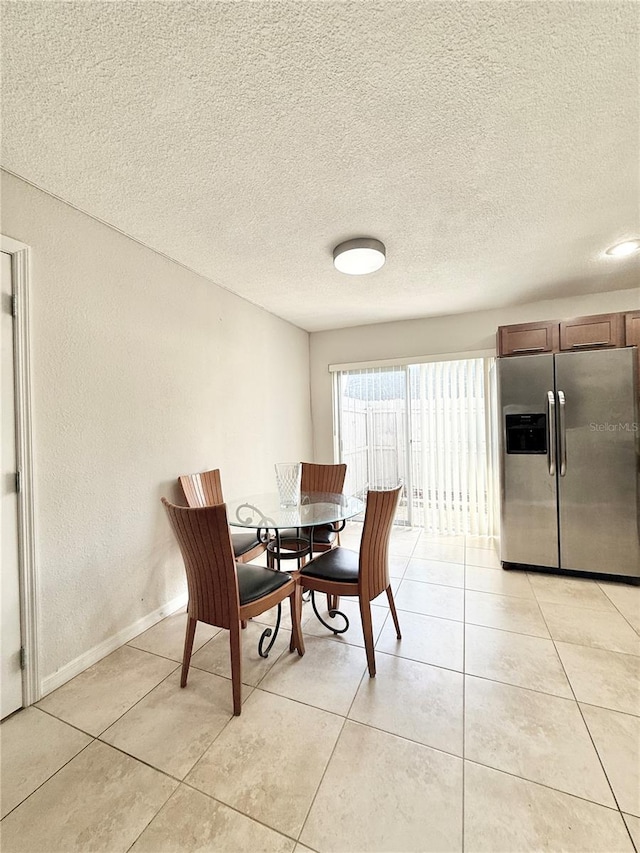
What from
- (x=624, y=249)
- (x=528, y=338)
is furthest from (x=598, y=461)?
(x=624, y=249)

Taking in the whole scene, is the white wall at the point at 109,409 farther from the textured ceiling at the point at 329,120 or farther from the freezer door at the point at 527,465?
the freezer door at the point at 527,465

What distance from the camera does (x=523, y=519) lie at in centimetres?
304

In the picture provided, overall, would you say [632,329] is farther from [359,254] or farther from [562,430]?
[359,254]

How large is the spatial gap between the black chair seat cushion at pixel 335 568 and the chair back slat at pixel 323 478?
102 cm

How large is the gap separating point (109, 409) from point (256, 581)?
1.31 meters

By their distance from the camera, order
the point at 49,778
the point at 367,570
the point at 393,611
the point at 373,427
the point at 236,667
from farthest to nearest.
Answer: the point at 373,427, the point at 393,611, the point at 367,570, the point at 236,667, the point at 49,778

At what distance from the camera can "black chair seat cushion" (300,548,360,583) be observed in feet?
6.28

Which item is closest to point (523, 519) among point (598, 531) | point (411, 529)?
point (598, 531)

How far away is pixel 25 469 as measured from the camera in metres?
1.68

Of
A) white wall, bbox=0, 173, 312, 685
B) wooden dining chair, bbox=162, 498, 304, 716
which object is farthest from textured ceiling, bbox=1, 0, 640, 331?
wooden dining chair, bbox=162, 498, 304, 716

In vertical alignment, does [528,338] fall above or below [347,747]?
above

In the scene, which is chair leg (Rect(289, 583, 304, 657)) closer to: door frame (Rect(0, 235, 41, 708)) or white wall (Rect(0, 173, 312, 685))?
white wall (Rect(0, 173, 312, 685))

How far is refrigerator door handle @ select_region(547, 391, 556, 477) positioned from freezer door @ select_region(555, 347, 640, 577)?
47mm

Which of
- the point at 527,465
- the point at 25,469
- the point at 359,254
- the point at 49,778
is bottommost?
the point at 49,778
